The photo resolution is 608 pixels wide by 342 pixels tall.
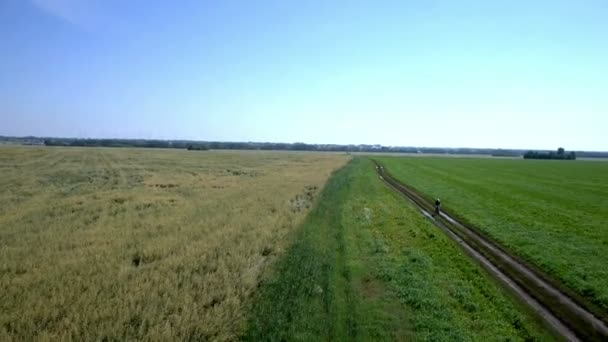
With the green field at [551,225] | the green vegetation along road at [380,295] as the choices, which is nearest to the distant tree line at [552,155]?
the green field at [551,225]

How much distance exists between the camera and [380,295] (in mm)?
10484

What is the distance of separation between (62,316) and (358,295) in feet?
22.7

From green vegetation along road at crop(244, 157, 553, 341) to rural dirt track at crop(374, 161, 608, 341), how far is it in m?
0.50

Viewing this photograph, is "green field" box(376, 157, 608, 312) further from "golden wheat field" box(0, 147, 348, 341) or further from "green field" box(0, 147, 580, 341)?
"golden wheat field" box(0, 147, 348, 341)

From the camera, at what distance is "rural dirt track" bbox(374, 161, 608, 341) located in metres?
8.67

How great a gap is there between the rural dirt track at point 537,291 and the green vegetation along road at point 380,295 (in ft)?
1.65

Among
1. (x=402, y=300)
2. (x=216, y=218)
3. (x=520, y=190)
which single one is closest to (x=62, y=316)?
(x=402, y=300)

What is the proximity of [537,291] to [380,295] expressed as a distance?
4385 millimetres

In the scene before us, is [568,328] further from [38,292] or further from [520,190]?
[520,190]

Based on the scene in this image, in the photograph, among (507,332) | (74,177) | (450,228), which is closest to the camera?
(507,332)

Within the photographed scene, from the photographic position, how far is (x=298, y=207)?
23.8 metres

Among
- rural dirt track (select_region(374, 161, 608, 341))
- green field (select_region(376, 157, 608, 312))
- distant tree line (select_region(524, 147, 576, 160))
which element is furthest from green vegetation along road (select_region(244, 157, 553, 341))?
distant tree line (select_region(524, 147, 576, 160))

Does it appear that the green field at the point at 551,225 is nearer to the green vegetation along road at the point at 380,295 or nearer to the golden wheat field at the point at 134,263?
the green vegetation along road at the point at 380,295

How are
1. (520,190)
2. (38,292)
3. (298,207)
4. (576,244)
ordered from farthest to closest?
(520,190)
(298,207)
(576,244)
(38,292)
